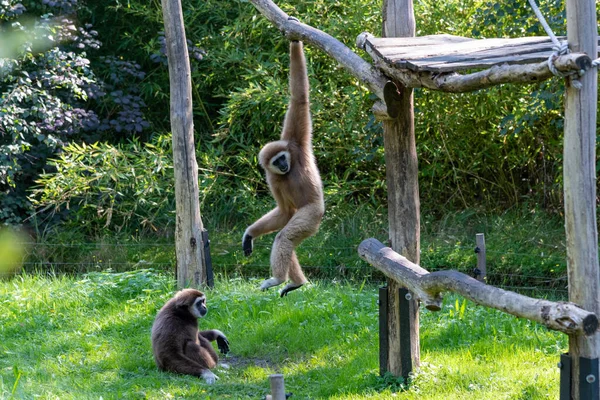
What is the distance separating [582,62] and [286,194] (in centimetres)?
Answer: 345

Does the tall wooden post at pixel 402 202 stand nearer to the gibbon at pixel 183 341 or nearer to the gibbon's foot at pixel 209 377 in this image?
the gibbon's foot at pixel 209 377

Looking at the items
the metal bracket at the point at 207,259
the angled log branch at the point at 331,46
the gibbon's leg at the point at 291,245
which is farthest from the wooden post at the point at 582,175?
the metal bracket at the point at 207,259

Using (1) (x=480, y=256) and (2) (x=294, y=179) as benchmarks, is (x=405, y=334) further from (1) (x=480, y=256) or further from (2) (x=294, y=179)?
(1) (x=480, y=256)

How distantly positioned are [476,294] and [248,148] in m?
7.20

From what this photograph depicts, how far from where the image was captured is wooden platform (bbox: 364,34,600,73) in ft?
12.9

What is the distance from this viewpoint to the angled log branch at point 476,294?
3520mm

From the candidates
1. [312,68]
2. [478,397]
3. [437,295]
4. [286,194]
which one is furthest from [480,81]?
[312,68]

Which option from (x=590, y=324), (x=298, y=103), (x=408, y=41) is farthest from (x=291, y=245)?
(x=590, y=324)

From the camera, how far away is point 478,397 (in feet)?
17.5

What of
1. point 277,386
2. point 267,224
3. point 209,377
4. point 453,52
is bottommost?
point 209,377

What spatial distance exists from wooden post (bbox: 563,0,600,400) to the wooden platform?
0.73 feet

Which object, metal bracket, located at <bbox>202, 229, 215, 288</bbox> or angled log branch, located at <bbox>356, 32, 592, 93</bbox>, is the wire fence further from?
angled log branch, located at <bbox>356, 32, 592, 93</bbox>

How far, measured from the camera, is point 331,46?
19.0 feet

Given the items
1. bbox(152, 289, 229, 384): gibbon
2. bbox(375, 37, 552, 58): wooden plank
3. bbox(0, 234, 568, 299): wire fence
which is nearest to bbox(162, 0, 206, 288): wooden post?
bbox(0, 234, 568, 299): wire fence
